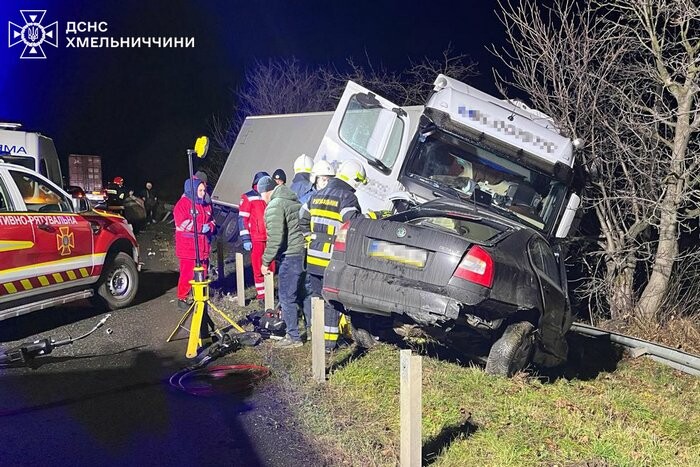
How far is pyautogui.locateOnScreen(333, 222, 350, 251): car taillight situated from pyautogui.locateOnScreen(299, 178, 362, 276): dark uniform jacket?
34 cm

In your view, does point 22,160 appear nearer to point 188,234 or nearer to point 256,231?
point 188,234

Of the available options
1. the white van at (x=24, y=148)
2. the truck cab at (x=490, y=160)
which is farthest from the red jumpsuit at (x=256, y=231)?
the white van at (x=24, y=148)

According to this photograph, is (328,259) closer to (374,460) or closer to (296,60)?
(374,460)

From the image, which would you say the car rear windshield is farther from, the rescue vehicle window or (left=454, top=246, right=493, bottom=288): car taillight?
the rescue vehicle window

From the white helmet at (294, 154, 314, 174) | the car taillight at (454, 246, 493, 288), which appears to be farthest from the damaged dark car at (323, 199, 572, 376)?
the white helmet at (294, 154, 314, 174)

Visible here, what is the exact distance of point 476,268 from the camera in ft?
16.4

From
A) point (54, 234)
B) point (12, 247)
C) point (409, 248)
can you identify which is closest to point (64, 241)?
point (54, 234)

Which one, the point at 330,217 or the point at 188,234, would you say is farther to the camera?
the point at 188,234

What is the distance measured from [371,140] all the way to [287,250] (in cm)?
278

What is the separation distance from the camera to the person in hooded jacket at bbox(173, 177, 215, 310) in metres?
8.23

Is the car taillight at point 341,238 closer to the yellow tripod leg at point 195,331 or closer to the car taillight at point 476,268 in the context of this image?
the car taillight at point 476,268

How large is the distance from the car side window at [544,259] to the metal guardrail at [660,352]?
1.56 m

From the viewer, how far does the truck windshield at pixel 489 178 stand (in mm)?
7594

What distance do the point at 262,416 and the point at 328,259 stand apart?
6.09ft
